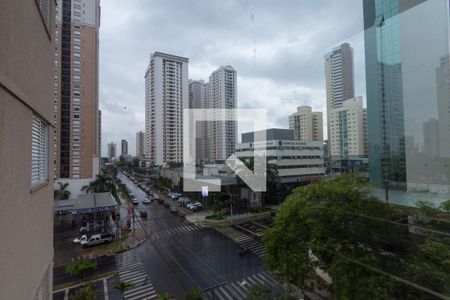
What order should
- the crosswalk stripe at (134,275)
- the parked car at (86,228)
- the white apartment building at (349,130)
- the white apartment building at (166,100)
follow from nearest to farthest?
the white apartment building at (349,130), the crosswalk stripe at (134,275), the parked car at (86,228), the white apartment building at (166,100)

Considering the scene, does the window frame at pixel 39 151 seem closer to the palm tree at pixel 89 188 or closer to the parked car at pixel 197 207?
the parked car at pixel 197 207

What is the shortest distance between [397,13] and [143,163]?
28.8 m

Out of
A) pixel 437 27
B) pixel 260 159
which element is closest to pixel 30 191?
pixel 437 27

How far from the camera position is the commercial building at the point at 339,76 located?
1990 mm

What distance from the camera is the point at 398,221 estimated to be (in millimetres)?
1733

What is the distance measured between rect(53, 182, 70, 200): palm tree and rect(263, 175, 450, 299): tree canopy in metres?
11.8

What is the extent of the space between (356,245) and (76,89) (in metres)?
14.3

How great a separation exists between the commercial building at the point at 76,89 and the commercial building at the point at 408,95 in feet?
45.2

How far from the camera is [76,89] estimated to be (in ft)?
40.3

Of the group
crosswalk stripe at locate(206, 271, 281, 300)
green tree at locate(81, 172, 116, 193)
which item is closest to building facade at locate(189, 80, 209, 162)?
green tree at locate(81, 172, 116, 193)

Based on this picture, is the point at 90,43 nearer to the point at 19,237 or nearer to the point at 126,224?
the point at 126,224

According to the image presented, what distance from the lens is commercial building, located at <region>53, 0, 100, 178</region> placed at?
1188cm

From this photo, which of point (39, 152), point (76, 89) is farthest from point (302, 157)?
point (76, 89)
